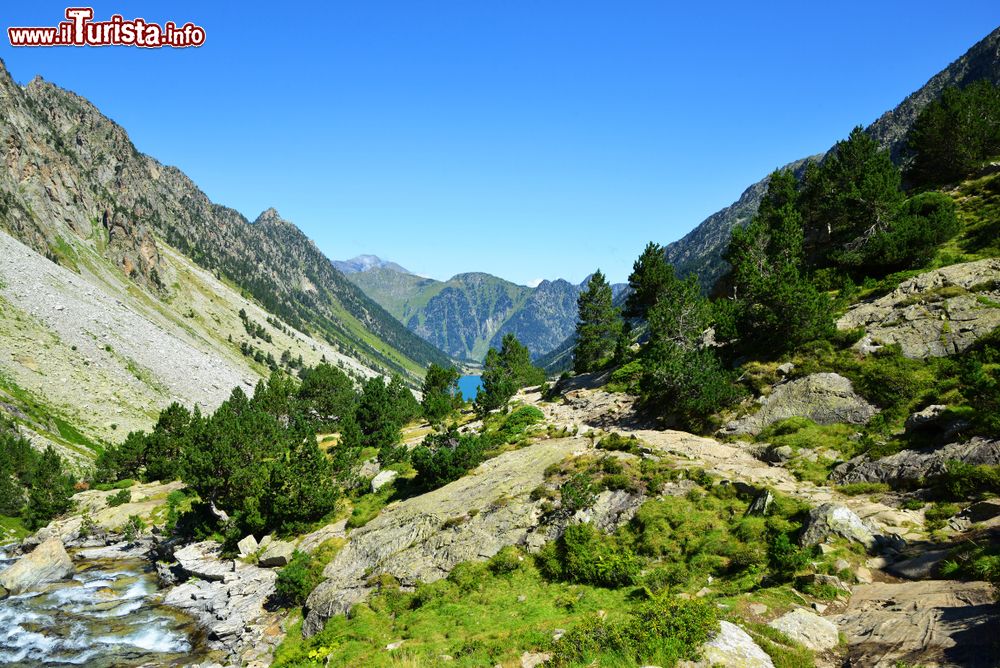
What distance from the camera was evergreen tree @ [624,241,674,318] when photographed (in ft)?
208

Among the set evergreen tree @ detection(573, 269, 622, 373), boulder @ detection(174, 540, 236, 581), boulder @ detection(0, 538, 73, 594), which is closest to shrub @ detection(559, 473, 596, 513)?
boulder @ detection(174, 540, 236, 581)

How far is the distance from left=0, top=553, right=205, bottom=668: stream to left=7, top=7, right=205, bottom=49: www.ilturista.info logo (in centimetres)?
5297

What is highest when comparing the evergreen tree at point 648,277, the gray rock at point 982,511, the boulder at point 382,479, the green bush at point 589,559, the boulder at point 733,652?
the evergreen tree at point 648,277

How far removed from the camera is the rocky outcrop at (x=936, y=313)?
32094mm

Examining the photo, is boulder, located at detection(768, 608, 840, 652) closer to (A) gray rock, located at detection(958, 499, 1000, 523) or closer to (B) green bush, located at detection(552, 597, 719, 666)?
(B) green bush, located at detection(552, 597, 719, 666)

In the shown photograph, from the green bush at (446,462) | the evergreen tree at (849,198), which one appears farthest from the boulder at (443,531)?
the evergreen tree at (849,198)

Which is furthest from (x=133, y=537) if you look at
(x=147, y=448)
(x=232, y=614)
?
(x=232, y=614)

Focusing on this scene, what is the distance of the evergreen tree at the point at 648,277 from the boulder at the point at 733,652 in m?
51.7

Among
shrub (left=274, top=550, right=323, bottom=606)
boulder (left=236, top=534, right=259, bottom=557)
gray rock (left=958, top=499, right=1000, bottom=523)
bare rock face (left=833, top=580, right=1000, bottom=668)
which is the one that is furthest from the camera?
boulder (left=236, top=534, right=259, bottom=557)

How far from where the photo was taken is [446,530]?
3250 centimetres

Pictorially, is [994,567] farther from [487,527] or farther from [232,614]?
[232,614]

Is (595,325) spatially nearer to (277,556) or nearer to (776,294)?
(776,294)

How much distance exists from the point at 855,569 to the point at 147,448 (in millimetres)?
90104

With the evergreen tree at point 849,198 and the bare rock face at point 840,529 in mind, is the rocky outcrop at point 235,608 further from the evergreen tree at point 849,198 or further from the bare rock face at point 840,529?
the evergreen tree at point 849,198
